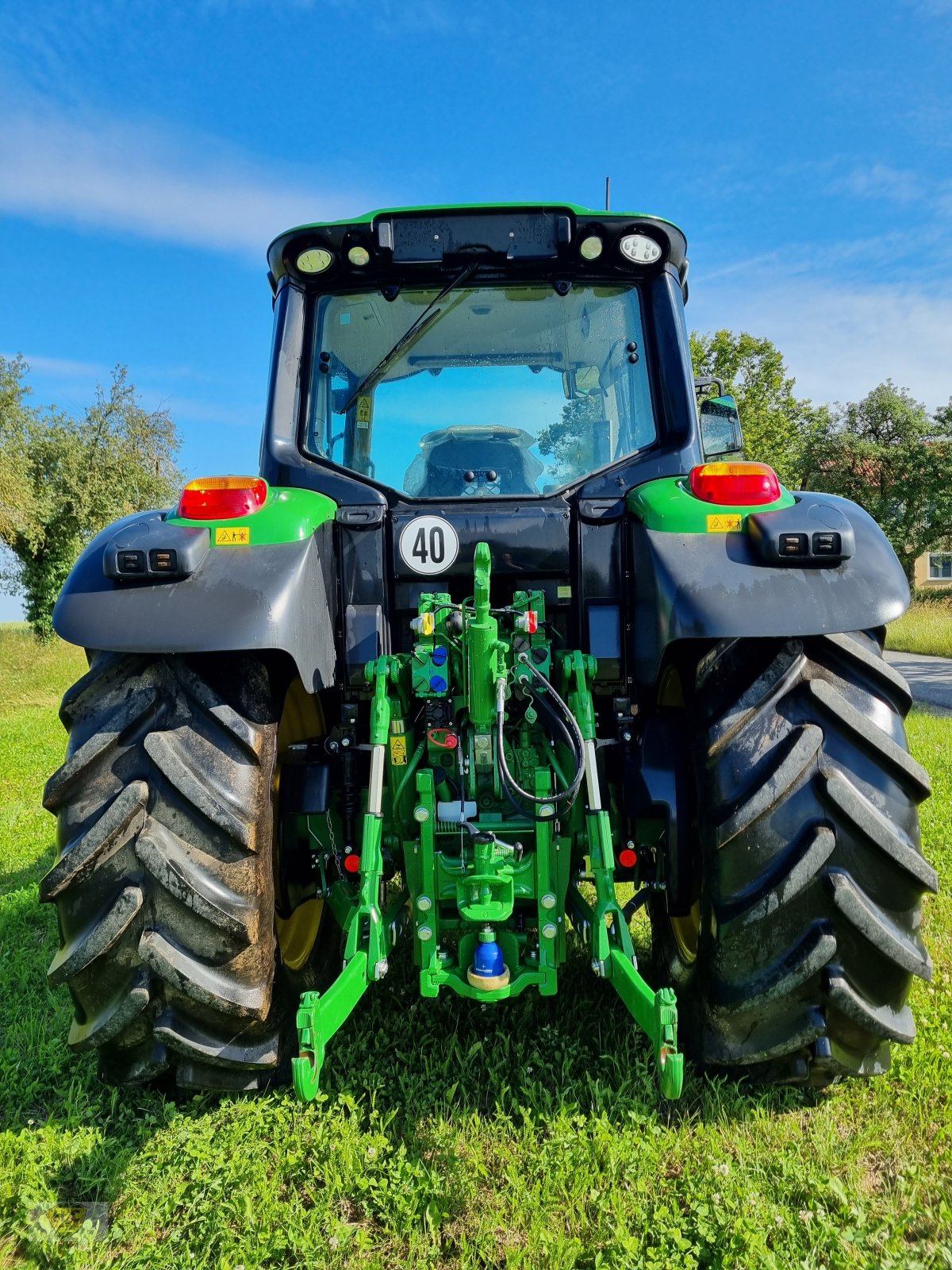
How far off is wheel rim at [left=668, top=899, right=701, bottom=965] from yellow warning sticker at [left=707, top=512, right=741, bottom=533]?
4.06ft

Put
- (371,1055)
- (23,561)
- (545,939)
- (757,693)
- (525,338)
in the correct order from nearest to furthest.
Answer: (757,693) → (545,939) → (371,1055) → (525,338) → (23,561)

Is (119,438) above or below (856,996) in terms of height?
above

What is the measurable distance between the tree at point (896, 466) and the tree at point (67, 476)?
21618 millimetres

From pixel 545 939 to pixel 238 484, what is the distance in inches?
60.6

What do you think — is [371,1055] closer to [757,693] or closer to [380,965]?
[380,965]

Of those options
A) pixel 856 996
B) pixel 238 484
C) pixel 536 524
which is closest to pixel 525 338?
pixel 536 524

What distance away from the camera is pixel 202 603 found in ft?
6.85

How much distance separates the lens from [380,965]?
83.8 inches

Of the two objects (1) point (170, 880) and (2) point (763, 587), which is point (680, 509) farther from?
(1) point (170, 880)

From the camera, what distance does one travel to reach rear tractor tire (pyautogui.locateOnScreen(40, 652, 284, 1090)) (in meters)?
A: 1.99

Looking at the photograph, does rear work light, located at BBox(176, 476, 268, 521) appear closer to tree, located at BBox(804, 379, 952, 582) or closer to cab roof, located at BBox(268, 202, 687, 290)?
cab roof, located at BBox(268, 202, 687, 290)

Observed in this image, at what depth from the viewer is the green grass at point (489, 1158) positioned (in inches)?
72.7


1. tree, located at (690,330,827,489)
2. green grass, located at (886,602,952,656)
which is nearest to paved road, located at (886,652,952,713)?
green grass, located at (886,602,952,656)

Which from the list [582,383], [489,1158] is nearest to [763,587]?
[582,383]
